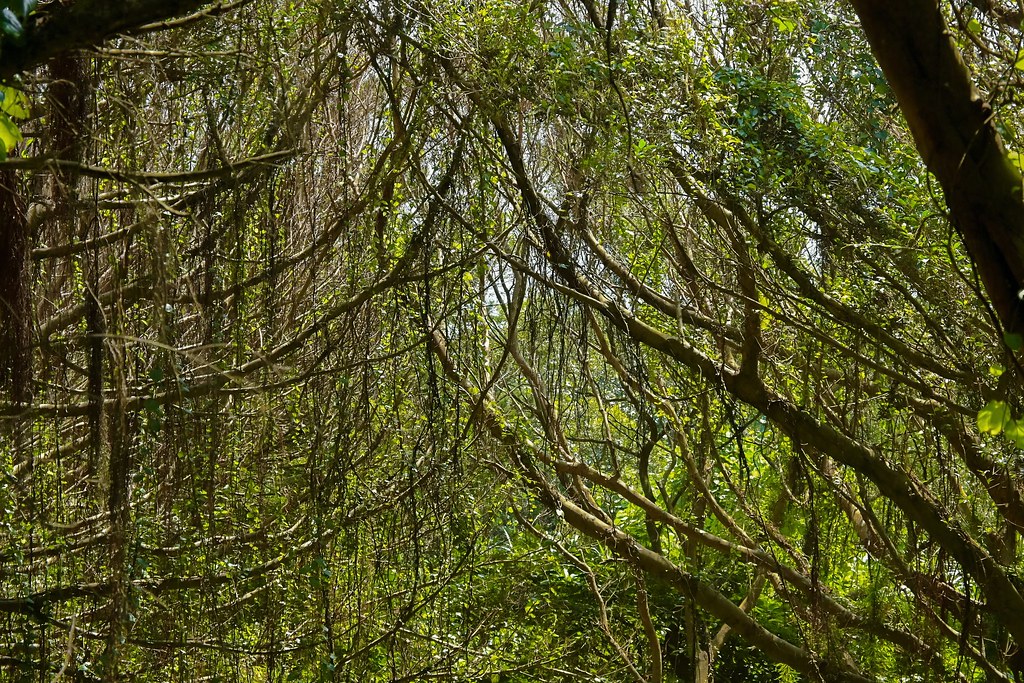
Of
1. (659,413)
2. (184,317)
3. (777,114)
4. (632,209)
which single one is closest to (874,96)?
(777,114)

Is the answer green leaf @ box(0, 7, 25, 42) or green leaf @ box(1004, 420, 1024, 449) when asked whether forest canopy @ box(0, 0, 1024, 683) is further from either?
green leaf @ box(1004, 420, 1024, 449)

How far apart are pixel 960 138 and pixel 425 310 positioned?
1868mm

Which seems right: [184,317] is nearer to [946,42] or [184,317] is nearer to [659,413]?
[659,413]

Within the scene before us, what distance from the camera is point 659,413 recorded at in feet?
14.0

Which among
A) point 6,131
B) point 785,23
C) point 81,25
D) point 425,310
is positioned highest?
point 785,23

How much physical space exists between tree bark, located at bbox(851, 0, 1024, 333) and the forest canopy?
3.32 feet

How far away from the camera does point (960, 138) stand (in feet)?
4.74

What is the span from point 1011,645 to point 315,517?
9.78 ft

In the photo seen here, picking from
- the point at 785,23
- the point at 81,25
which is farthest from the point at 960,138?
the point at 785,23

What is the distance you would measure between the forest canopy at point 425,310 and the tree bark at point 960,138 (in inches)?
39.9

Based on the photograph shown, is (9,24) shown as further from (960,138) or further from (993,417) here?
(993,417)

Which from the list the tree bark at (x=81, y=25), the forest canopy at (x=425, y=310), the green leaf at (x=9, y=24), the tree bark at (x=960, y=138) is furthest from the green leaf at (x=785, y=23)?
the green leaf at (x=9, y=24)

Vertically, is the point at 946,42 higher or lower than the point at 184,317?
lower

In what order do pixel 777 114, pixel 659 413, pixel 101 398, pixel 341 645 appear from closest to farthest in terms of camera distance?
pixel 101 398 → pixel 777 114 → pixel 341 645 → pixel 659 413
